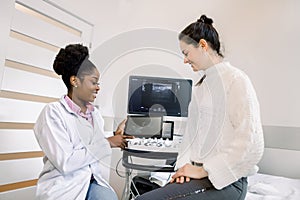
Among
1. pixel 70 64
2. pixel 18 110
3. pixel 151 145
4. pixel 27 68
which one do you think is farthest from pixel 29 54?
pixel 151 145

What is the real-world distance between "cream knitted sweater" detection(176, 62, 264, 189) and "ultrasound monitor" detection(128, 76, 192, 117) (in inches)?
37.1

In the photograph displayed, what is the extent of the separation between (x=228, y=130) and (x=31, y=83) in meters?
1.48

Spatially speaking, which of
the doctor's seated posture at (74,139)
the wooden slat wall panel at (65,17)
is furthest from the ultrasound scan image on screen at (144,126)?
the wooden slat wall panel at (65,17)

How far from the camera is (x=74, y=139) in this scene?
1.13m

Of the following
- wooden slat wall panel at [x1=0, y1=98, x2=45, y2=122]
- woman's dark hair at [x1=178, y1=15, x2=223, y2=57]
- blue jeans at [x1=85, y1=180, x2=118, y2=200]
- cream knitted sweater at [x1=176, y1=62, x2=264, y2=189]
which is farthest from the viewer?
wooden slat wall panel at [x1=0, y1=98, x2=45, y2=122]

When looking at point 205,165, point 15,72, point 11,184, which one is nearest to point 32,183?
point 11,184

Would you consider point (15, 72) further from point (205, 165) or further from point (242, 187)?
point (242, 187)

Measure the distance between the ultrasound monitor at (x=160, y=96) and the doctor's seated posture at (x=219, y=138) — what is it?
2.99 feet

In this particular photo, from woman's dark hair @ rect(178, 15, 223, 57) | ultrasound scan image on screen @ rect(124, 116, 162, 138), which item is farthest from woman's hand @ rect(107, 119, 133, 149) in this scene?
Result: woman's dark hair @ rect(178, 15, 223, 57)

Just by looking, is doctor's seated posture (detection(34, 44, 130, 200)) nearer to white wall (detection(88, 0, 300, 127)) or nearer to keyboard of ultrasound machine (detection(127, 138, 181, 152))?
keyboard of ultrasound machine (detection(127, 138, 181, 152))

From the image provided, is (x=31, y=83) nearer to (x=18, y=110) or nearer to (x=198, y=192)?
(x=18, y=110)

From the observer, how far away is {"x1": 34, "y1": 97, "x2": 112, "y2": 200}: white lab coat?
1.04 metres

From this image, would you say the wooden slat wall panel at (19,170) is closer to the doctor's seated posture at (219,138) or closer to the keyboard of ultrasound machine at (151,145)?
the keyboard of ultrasound machine at (151,145)

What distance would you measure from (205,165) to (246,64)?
71.4 inches
